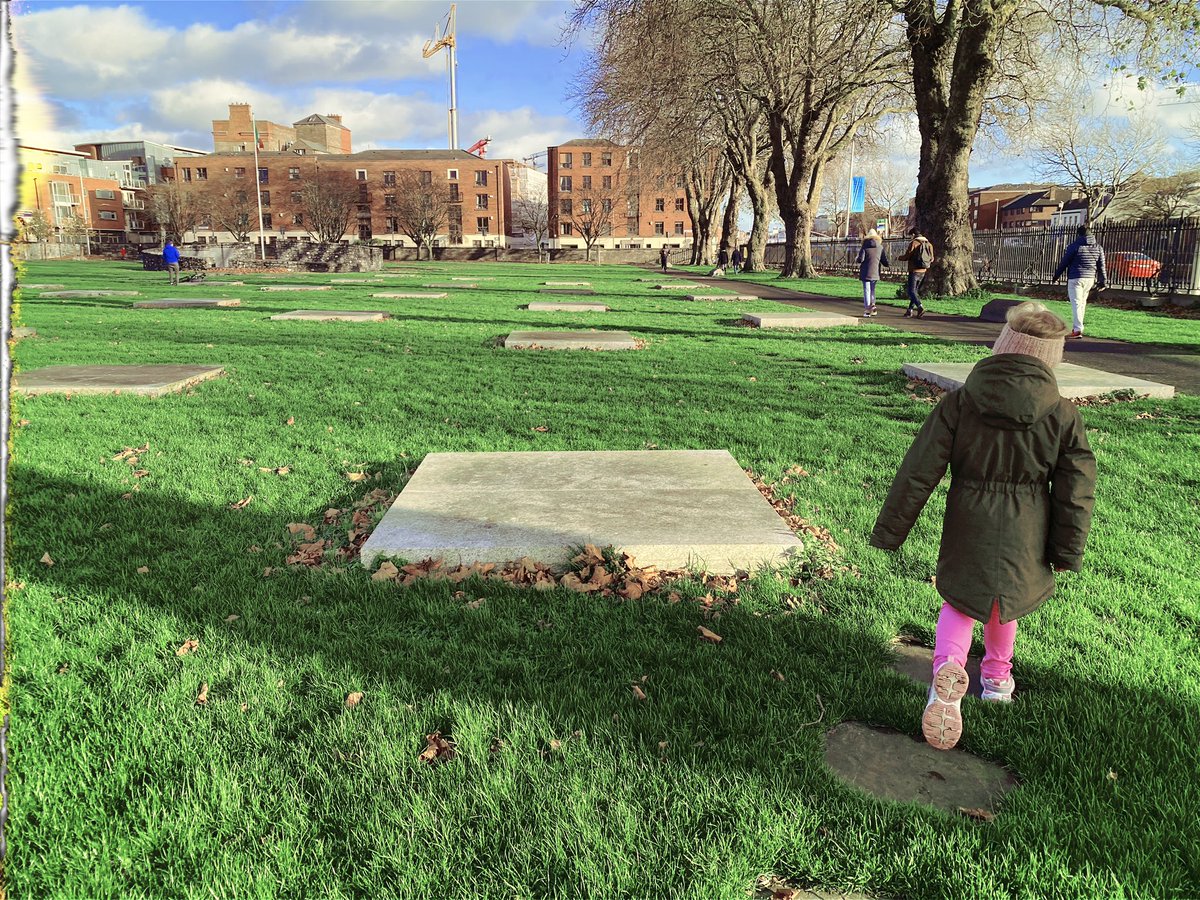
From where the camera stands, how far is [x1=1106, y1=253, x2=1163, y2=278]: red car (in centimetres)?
2164

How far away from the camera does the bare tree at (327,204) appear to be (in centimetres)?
9019

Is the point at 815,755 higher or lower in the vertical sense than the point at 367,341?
lower

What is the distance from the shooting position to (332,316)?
1570cm

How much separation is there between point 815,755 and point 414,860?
131 cm

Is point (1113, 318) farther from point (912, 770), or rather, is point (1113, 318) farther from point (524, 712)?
point (524, 712)

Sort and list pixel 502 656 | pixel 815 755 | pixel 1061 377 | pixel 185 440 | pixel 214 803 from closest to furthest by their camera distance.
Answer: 1. pixel 214 803
2. pixel 815 755
3. pixel 502 656
4. pixel 185 440
5. pixel 1061 377

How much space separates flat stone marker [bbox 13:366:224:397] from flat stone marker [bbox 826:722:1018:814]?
7.68m

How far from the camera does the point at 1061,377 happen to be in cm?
834

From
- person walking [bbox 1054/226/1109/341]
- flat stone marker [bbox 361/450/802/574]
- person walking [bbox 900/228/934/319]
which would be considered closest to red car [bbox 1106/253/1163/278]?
person walking [bbox 900/228/934/319]

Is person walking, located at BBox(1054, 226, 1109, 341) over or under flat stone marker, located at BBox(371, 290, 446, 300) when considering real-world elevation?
over

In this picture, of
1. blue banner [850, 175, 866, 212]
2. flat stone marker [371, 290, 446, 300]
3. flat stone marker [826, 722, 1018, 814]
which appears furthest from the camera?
blue banner [850, 175, 866, 212]

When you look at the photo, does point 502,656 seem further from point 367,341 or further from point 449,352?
point 367,341

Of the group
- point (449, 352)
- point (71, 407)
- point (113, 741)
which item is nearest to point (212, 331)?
point (449, 352)

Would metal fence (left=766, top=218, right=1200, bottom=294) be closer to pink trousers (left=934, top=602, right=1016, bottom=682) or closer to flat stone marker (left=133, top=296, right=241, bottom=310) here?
pink trousers (left=934, top=602, right=1016, bottom=682)
